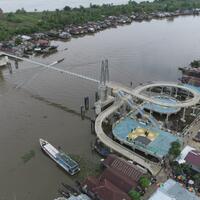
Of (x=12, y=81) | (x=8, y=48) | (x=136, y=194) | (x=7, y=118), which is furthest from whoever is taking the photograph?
(x=8, y=48)

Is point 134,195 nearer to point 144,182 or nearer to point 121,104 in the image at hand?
point 144,182

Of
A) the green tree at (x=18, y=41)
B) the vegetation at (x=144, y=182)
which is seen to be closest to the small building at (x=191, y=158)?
the vegetation at (x=144, y=182)

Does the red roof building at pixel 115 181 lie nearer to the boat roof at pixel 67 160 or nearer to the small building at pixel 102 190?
the small building at pixel 102 190

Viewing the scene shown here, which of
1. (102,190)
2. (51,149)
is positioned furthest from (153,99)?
(102,190)

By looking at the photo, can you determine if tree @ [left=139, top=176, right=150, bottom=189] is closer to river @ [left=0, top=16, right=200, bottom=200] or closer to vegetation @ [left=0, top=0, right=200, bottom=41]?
river @ [left=0, top=16, right=200, bottom=200]

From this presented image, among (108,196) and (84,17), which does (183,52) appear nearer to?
(84,17)

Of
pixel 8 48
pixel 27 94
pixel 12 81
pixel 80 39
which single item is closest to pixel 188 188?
pixel 27 94

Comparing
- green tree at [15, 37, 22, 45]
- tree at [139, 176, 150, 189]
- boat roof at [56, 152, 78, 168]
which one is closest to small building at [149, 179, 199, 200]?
tree at [139, 176, 150, 189]
